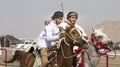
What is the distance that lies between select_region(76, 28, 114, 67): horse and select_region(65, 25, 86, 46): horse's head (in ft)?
5.40

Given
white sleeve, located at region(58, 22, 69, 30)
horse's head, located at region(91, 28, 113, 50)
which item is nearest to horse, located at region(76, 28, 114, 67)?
horse's head, located at region(91, 28, 113, 50)

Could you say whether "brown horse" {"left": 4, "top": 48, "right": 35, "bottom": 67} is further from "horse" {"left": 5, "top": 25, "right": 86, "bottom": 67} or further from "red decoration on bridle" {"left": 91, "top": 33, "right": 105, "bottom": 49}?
"red decoration on bridle" {"left": 91, "top": 33, "right": 105, "bottom": 49}

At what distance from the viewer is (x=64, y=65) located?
34.4 ft

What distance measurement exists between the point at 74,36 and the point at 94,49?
6.86ft

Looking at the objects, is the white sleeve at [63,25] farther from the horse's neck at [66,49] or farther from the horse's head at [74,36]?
the horse's neck at [66,49]

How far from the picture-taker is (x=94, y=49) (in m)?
12.1

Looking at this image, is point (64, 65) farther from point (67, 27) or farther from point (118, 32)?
point (118, 32)

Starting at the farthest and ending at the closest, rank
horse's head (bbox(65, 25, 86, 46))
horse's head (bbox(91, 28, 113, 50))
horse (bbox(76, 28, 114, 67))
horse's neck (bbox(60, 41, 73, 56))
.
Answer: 1. horse's head (bbox(91, 28, 113, 50))
2. horse (bbox(76, 28, 114, 67))
3. horse's neck (bbox(60, 41, 73, 56))
4. horse's head (bbox(65, 25, 86, 46))

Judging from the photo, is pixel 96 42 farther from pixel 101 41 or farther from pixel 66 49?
pixel 66 49

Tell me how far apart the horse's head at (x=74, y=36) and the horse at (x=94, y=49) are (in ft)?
5.40

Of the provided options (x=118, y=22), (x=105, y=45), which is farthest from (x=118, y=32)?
(x=105, y=45)

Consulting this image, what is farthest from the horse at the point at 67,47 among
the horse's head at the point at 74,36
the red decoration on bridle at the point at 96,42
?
the red decoration on bridle at the point at 96,42

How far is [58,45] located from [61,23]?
0.57m

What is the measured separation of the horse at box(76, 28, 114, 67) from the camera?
11.8 meters
